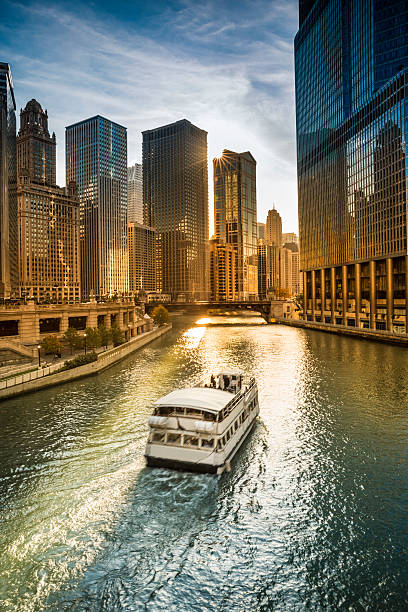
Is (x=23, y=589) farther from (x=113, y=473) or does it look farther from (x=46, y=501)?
(x=113, y=473)

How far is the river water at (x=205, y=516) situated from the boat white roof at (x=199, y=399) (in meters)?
4.50

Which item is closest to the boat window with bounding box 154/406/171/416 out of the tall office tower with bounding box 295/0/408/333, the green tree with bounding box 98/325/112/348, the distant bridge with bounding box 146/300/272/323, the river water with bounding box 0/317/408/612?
the river water with bounding box 0/317/408/612

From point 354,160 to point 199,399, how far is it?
126 metres

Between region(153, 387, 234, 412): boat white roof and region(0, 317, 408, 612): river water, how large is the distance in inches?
177

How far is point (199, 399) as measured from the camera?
2903cm

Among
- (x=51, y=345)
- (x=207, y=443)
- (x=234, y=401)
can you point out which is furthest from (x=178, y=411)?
→ (x=51, y=345)

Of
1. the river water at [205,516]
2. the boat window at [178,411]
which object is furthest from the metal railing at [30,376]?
the boat window at [178,411]

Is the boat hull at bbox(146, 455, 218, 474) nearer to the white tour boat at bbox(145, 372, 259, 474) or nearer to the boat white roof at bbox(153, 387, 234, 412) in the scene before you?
the white tour boat at bbox(145, 372, 259, 474)

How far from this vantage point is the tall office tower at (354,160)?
355 feet

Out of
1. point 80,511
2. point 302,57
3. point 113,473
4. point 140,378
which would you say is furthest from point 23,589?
point 302,57

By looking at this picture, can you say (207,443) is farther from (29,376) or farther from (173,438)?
(29,376)

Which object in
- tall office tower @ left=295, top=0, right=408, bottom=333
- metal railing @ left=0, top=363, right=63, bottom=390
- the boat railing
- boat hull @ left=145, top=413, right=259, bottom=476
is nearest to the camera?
boat hull @ left=145, top=413, right=259, bottom=476

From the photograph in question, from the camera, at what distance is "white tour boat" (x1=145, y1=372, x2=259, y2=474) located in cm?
2664

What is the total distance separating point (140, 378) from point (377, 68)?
4711 inches
